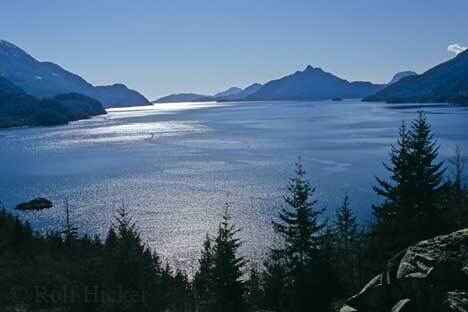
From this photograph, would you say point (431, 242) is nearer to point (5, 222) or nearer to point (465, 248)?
point (465, 248)

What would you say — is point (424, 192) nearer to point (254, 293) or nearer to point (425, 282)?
point (425, 282)

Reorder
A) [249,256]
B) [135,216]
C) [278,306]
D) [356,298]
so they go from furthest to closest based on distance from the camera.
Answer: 1. [135,216]
2. [249,256]
3. [278,306]
4. [356,298]

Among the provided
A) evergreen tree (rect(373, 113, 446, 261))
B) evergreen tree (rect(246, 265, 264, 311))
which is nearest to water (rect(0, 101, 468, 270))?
evergreen tree (rect(246, 265, 264, 311))

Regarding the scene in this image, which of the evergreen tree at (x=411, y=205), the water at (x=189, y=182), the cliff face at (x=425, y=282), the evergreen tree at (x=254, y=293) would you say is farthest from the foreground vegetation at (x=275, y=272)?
the water at (x=189, y=182)

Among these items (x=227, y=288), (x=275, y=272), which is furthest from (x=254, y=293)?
(x=227, y=288)

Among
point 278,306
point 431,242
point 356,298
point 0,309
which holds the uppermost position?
point 431,242

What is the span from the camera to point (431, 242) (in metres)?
16.5

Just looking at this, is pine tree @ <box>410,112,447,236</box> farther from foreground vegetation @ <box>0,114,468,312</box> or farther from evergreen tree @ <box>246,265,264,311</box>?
evergreen tree @ <box>246,265,264,311</box>

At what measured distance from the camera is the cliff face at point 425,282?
14.7 meters

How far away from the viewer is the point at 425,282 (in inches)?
595

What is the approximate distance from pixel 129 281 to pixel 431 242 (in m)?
20.8

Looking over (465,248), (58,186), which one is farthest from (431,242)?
(58,186)

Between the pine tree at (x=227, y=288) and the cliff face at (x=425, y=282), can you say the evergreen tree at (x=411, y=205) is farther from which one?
the cliff face at (x=425, y=282)

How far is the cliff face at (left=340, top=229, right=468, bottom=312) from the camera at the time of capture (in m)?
14.7
